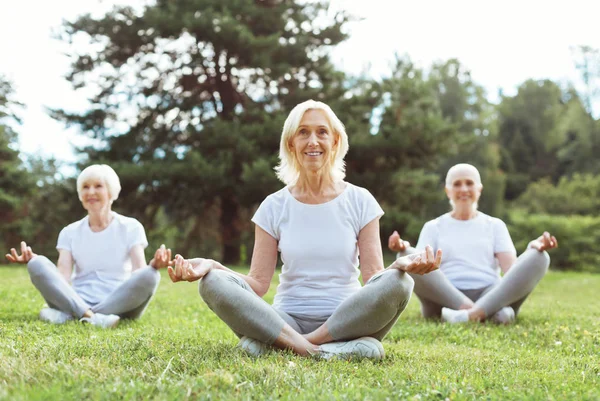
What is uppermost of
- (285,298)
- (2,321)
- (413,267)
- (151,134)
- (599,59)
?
(599,59)

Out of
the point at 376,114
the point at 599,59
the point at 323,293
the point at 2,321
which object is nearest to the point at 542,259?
the point at 323,293

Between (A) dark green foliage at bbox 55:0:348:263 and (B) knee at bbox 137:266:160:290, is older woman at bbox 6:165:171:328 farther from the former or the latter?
(A) dark green foliage at bbox 55:0:348:263

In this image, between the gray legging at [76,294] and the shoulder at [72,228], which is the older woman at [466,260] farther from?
the shoulder at [72,228]

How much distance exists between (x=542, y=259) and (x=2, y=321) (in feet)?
15.9

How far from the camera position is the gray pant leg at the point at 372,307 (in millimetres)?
3594

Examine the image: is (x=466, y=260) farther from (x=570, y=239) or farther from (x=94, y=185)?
(x=570, y=239)

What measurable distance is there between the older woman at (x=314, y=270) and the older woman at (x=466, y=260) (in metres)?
2.33

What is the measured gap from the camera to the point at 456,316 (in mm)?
6125

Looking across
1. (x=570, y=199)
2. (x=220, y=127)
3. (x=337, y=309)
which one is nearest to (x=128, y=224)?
(x=337, y=309)

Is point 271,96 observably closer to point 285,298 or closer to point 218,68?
point 218,68

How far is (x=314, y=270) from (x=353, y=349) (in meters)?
0.55

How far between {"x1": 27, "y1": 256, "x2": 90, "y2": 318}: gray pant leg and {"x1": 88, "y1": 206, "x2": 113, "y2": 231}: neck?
643 millimetres

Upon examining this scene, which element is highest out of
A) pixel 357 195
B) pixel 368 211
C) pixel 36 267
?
pixel 357 195

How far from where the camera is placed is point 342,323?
12.3ft
